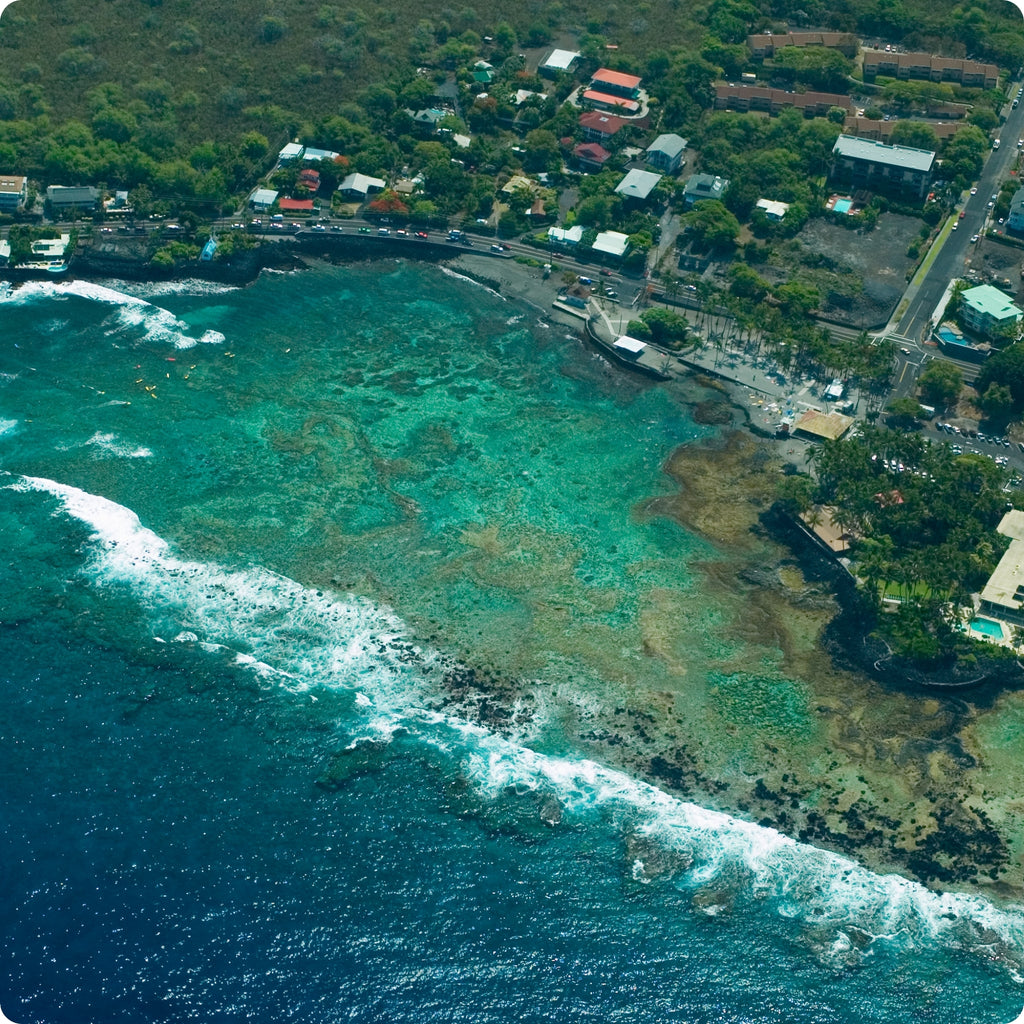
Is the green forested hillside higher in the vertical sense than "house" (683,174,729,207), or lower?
lower

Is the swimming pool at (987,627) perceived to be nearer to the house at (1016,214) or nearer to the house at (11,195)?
the house at (1016,214)

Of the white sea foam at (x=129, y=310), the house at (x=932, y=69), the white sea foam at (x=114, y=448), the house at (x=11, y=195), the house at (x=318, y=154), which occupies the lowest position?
the white sea foam at (x=114, y=448)

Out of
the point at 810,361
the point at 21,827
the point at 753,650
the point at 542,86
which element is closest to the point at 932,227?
the point at 810,361

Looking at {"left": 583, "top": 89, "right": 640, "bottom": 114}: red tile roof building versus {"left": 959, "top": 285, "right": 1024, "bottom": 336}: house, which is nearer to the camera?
{"left": 959, "top": 285, "right": 1024, "bottom": 336}: house

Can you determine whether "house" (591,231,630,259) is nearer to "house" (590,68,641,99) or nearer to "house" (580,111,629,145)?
"house" (580,111,629,145)

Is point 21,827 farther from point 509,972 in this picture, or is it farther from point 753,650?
point 753,650

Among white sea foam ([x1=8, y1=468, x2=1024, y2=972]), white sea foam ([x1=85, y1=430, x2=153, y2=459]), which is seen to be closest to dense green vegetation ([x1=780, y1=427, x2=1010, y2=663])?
white sea foam ([x1=8, y1=468, x2=1024, y2=972])

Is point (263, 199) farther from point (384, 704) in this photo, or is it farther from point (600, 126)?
point (384, 704)

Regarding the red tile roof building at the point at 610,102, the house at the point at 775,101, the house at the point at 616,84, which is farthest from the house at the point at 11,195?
the house at the point at 775,101
